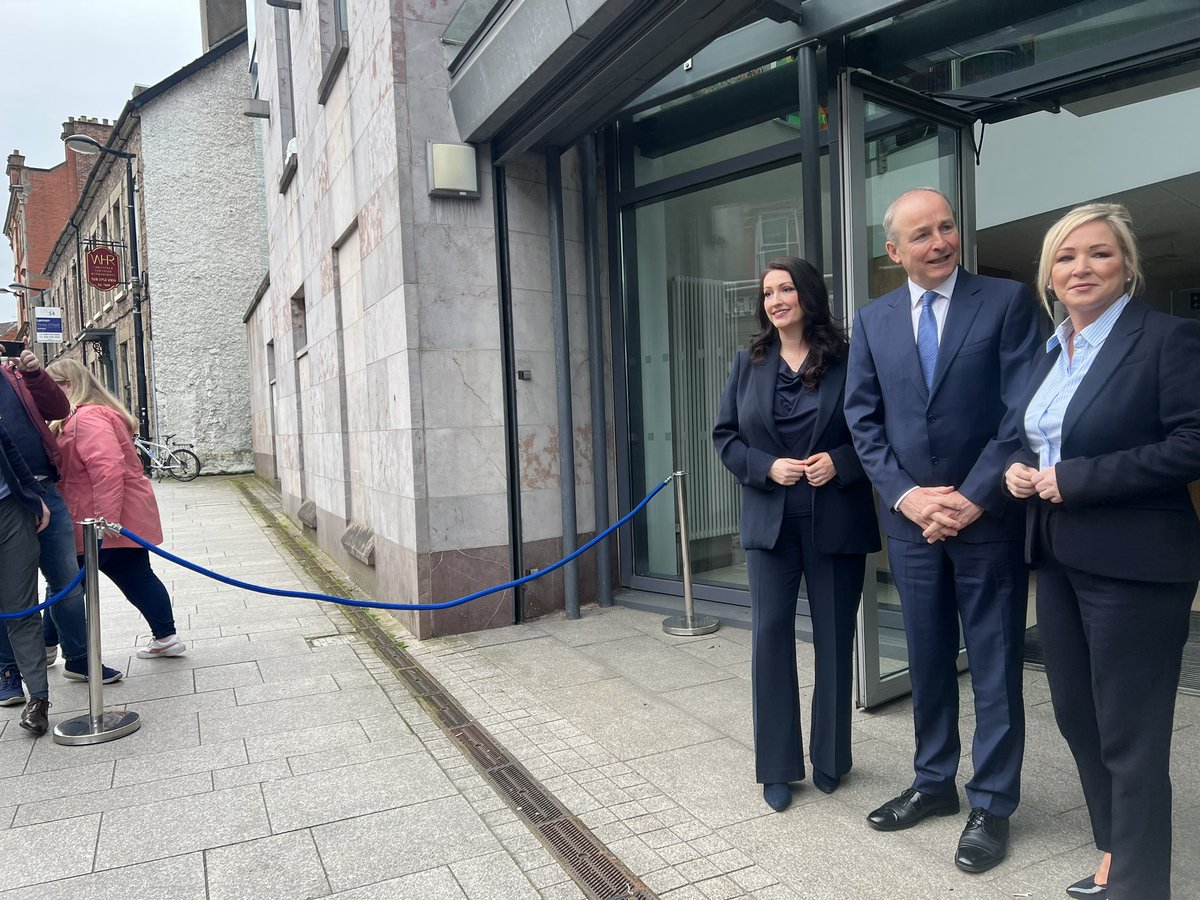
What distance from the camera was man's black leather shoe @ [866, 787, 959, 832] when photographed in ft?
9.46

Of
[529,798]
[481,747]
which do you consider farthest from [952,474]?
[481,747]

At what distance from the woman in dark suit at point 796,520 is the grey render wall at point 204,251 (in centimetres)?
2163

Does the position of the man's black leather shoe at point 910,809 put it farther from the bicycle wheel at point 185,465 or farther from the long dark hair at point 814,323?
the bicycle wheel at point 185,465

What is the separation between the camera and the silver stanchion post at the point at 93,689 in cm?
408

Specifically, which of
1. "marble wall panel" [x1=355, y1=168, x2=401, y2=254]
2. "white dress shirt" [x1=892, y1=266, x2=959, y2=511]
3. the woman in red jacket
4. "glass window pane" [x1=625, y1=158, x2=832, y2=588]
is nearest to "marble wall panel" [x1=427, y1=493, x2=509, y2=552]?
"glass window pane" [x1=625, y1=158, x2=832, y2=588]

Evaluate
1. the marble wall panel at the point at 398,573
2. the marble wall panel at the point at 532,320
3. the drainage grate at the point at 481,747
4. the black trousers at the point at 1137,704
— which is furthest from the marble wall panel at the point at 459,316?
the black trousers at the point at 1137,704

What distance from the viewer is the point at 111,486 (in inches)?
194

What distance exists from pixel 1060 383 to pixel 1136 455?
1.04 ft

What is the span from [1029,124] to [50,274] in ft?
143

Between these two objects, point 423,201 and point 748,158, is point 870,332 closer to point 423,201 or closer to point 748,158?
point 748,158

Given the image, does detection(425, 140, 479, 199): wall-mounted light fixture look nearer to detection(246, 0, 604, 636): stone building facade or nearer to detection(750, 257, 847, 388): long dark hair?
detection(246, 0, 604, 636): stone building facade

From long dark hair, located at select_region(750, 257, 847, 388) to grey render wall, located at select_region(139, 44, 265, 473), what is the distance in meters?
21.7

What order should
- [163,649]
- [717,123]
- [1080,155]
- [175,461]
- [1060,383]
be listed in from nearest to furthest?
[1060,383]
[1080,155]
[163,649]
[717,123]
[175,461]

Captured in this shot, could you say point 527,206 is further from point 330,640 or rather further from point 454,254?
point 330,640
